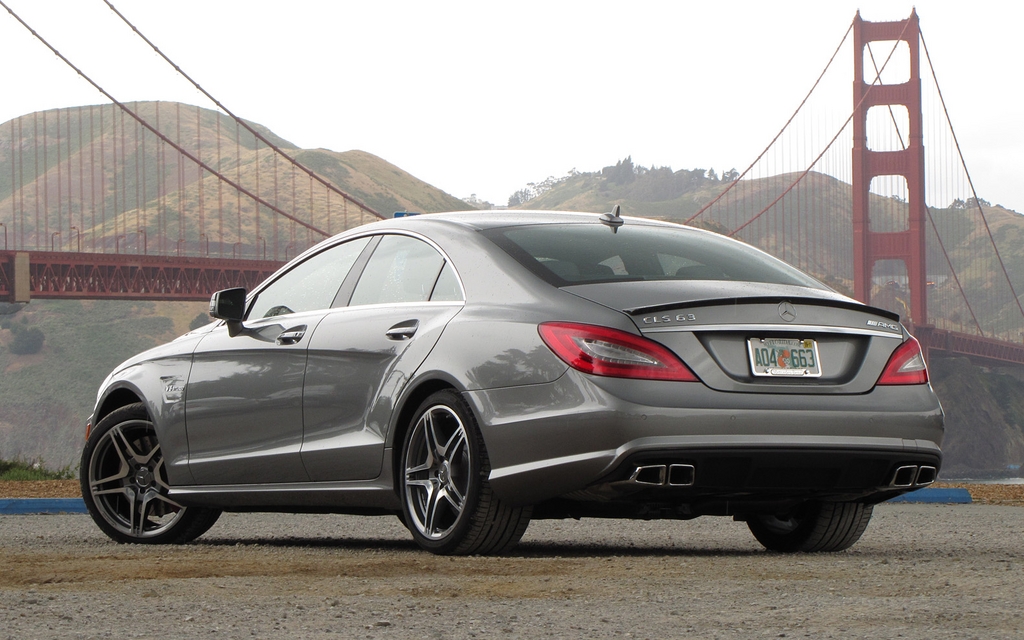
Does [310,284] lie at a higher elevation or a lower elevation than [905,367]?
higher

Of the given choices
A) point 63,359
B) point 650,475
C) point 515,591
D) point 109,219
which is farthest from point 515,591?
point 109,219

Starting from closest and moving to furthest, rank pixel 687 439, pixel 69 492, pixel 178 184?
pixel 687 439 < pixel 69 492 < pixel 178 184

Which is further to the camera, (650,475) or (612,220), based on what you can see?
(612,220)

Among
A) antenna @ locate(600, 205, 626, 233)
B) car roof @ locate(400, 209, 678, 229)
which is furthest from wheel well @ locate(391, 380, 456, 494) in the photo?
antenna @ locate(600, 205, 626, 233)

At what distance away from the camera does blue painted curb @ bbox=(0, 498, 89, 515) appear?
9430 mm

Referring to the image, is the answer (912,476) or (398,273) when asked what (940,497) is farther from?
(398,273)

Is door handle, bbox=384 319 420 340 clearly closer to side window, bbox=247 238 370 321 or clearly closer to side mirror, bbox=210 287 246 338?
side window, bbox=247 238 370 321

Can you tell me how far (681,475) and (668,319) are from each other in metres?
0.52

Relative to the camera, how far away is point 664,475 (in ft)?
15.1

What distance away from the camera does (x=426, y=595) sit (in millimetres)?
3951

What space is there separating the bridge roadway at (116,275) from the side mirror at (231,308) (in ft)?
156

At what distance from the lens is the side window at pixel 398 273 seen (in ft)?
17.9

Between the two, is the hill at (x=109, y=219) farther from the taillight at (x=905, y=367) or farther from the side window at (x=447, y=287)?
the taillight at (x=905, y=367)

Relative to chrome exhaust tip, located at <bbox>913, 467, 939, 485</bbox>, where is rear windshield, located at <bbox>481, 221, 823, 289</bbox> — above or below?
above
